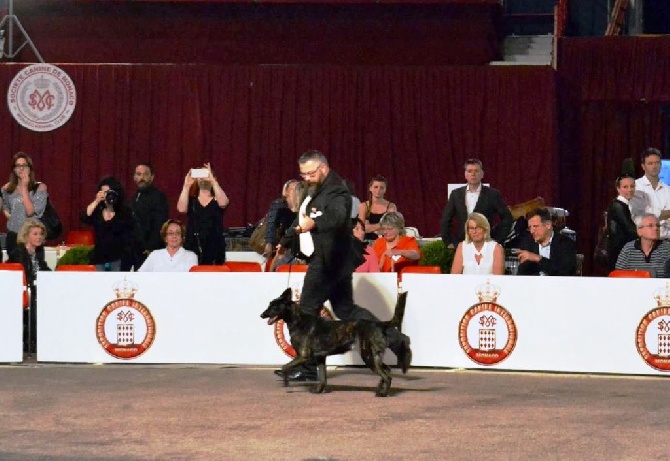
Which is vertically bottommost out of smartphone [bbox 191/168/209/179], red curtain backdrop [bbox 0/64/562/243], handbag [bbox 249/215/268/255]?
handbag [bbox 249/215/268/255]

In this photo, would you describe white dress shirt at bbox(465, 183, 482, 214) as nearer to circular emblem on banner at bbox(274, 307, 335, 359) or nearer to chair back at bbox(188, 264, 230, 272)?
chair back at bbox(188, 264, 230, 272)

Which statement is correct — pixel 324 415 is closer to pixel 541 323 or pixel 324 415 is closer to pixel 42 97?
pixel 541 323

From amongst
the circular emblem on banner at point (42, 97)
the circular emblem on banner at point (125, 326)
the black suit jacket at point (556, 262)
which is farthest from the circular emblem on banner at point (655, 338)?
the circular emblem on banner at point (42, 97)

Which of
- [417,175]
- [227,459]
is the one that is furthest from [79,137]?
[227,459]

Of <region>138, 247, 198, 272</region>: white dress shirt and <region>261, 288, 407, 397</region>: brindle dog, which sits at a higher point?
<region>138, 247, 198, 272</region>: white dress shirt

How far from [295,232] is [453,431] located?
273 centimetres

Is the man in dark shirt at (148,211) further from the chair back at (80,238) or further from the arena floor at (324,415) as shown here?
the chair back at (80,238)

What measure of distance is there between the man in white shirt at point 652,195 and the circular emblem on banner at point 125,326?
4.86 metres

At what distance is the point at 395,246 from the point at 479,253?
102 centimetres

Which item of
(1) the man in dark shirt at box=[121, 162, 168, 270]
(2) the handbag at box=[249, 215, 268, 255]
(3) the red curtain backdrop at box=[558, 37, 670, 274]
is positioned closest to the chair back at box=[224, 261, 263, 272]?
(1) the man in dark shirt at box=[121, 162, 168, 270]

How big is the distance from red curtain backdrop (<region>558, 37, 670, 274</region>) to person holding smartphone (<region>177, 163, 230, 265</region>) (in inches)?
269

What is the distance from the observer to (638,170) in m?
21.2

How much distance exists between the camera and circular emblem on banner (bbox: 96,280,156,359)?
1304cm

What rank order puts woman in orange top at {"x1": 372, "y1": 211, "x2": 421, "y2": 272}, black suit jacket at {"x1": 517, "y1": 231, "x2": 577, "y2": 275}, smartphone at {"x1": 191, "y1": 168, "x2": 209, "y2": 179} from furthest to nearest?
1. smartphone at {"x1": 191, "y1": 168, "x2": 209, "y2": 179}
2. woman in orange top at {"x1": 372, "y1": 211, "x2": 421, "y2": 272}
3. black suit jacket at {"x1": 517, "y1": 231, "x2": 577, "y2": 275}
